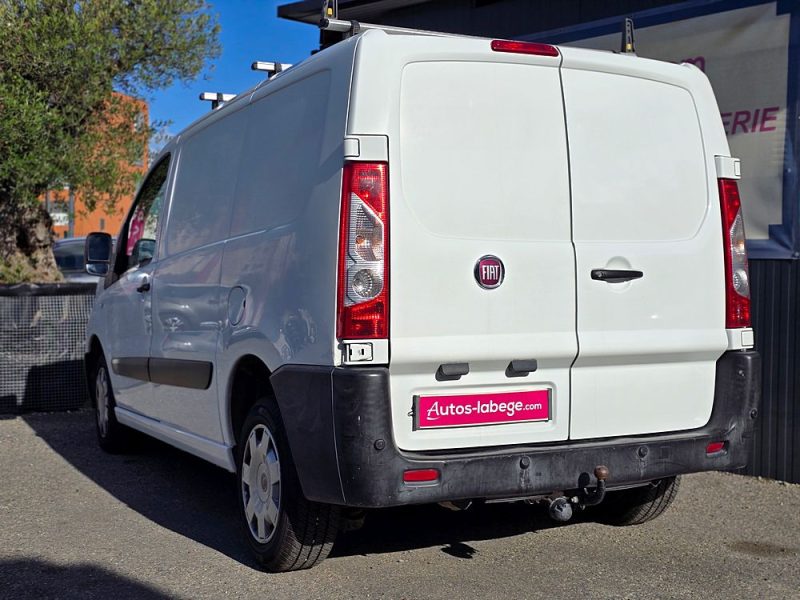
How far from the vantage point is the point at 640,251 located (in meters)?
4.40

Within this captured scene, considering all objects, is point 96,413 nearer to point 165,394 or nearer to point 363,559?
point 165,394

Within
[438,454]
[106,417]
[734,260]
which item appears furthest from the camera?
[106,417]

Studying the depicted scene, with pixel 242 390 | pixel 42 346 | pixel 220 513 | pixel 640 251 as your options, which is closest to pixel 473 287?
pixel 640 251

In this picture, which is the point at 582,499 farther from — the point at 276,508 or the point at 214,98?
the point at 214,98

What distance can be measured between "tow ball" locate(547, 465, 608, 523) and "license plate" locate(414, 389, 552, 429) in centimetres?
33

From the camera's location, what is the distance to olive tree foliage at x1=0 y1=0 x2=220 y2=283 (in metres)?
9.35

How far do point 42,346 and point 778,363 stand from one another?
640 cm

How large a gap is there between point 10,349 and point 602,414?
6.55m

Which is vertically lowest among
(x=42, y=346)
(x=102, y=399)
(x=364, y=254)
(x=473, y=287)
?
(x=102, y=399)

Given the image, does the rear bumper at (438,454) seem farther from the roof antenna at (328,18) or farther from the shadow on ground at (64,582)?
the roof antenna at (328,18)

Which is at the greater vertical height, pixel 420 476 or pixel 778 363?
pixel 778 363

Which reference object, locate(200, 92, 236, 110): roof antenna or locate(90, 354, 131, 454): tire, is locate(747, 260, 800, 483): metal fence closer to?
locate(200, 92, 236, 110): roof antenna

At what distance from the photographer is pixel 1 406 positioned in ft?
30.1

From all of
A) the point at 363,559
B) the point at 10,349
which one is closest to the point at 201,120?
the point at 363,559
